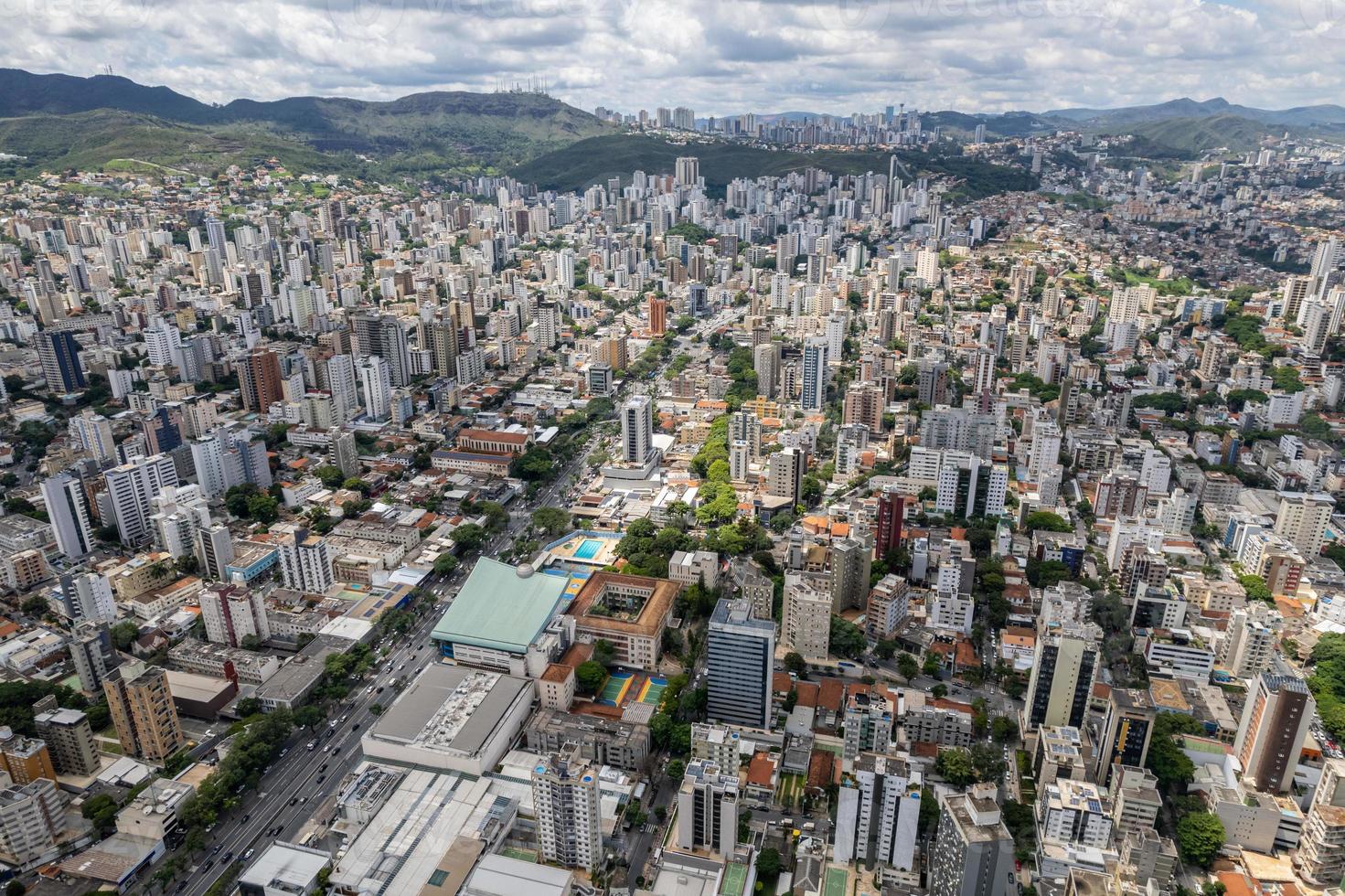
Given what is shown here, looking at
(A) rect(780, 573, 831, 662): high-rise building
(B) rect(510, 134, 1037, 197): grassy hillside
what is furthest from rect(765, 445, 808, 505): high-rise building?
(B) rect(510, 134, 1037, 197): grassy hillside

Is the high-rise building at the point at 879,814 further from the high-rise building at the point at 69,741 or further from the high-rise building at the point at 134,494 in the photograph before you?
the high-rise building at the point at 134,494

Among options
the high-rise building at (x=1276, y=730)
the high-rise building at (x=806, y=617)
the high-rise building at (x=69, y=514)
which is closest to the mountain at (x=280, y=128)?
the high-rise building at (x=69, y=514)

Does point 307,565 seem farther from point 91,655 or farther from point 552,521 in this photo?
point 552,521

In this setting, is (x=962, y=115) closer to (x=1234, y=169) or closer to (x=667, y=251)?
(x=1234, y=169)

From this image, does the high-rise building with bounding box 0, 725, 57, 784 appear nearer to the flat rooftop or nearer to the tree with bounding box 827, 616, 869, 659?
the flat rooftop

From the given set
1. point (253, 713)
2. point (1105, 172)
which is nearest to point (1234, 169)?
point (1105, 172)
